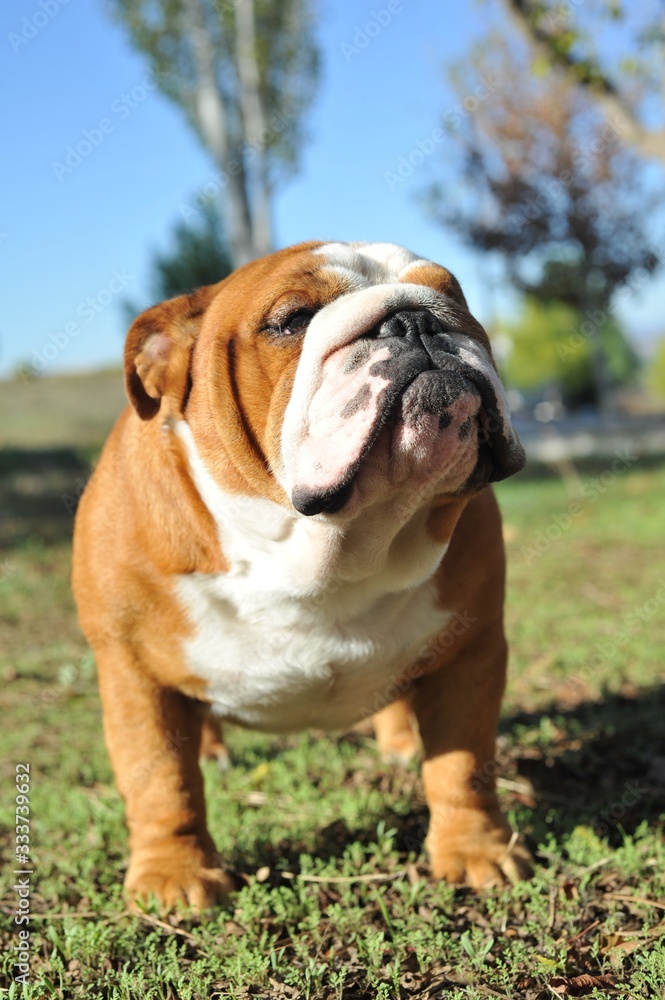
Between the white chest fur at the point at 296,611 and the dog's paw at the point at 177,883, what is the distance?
44cm

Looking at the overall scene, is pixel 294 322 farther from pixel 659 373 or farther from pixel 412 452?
pixel 659 373

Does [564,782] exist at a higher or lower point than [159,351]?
lower

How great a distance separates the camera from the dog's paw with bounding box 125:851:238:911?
2441 mm

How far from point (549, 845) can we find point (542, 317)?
1270 inches

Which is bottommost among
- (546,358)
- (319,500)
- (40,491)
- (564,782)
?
(546,358)

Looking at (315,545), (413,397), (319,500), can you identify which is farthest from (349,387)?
(315,545)

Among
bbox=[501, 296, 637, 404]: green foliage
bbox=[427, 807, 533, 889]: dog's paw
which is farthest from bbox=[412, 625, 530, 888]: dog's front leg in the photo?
bbox=[501, 296, 637, 404]: green foliage

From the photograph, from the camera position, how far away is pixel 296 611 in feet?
7.95

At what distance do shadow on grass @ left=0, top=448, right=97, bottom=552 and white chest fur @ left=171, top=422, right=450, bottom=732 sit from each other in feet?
16.3

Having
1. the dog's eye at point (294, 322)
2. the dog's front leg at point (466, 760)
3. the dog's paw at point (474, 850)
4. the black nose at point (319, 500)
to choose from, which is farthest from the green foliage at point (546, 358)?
the black nose at point (319, 500)

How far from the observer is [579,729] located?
3674 millimetres

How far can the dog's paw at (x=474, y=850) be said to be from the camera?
2.53 meters

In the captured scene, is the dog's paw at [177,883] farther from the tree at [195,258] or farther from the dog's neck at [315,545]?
the tree at [195,258]

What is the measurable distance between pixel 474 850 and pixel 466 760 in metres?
0.25
